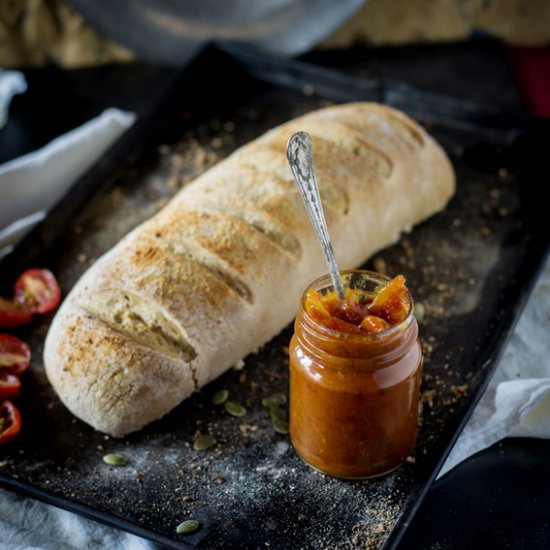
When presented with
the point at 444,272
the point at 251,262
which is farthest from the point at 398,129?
the point at 251,262

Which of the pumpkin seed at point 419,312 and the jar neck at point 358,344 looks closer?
the jar neck at point 358,344

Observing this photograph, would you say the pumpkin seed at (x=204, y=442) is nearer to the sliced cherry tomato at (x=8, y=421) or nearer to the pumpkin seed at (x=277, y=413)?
the pumpkin seed at (x=277, y=413)

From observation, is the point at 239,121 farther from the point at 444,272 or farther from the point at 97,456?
the point at 97,456

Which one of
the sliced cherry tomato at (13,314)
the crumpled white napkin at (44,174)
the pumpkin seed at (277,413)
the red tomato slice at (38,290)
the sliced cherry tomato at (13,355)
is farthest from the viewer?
the crumpled white napkin at (44,174)

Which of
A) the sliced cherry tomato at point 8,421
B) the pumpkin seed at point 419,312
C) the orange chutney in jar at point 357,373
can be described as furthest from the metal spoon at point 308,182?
the sliced cherry tomato at point 8,421

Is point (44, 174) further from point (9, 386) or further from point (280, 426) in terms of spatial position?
point (280, 426)

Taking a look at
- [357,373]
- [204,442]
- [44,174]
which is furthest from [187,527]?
[44,174]

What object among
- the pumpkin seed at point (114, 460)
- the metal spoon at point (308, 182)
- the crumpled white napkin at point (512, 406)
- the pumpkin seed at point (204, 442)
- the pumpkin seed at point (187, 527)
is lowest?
the crumpled white napkin at point (512, 406)
